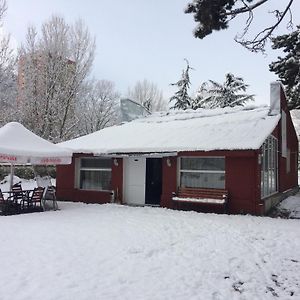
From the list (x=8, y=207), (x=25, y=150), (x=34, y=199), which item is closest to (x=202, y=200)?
(x=34, y=199)

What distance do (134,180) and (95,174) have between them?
2.04 m

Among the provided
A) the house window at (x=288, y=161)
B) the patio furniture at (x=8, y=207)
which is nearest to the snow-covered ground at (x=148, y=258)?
the patio furniture at (x=8, y=207)

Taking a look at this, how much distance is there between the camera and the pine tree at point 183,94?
36.9 meters

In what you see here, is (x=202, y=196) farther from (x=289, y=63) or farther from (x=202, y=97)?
(x=202, y=97)

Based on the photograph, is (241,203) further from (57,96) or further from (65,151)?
(57,96)

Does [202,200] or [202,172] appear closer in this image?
[202,200]

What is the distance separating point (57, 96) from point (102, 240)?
20.9m

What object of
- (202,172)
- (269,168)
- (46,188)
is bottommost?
(46,188)

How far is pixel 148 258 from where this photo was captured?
23.4ft

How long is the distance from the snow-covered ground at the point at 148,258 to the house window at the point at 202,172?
8.09 ft

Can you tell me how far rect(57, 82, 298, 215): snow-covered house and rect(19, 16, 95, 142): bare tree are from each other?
9624mm

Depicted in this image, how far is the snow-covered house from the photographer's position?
1312 cm

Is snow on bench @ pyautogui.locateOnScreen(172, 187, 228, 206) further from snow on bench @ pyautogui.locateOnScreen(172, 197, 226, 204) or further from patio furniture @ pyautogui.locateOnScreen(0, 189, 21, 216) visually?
patio furniture @ pyautogui.locateOnScreen(0, 189, 21, 216)

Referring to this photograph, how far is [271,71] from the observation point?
18.1 metres
